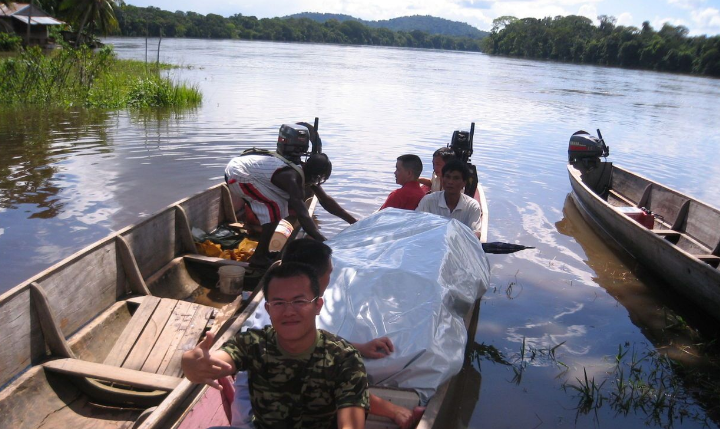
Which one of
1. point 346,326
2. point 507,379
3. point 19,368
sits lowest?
point 507,379

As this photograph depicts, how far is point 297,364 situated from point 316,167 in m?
3.26

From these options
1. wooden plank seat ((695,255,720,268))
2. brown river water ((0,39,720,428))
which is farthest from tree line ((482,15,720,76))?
wooden plank seat ((695,255,720,268))

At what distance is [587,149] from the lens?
9.66m

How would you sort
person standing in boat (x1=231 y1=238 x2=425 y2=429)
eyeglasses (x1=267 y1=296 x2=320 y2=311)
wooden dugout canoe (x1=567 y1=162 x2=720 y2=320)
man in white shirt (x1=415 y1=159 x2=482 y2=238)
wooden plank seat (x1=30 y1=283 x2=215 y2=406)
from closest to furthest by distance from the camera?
eyeglasses (x1=267 y1=296 x2=320 y2=311), person standing in boat (x1=231 y1=238 x2=425 y2=429), wooden plank seat (x1=30 y1=283 x2=215 y2=406), man in white shirt (x1=415 y1=159 x2=482 y2=238), wooden dugout canoe (x1=567 y1=162 x2=720 y2=320)

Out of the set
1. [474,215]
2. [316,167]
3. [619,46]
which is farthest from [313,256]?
[619,46]

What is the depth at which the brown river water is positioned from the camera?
180 inches

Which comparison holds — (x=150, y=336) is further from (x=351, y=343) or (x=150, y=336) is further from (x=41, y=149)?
(x=41, y=149)

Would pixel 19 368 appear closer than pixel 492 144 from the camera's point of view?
Yes

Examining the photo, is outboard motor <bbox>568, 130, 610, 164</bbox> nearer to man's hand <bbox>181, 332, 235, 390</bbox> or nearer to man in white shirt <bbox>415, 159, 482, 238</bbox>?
man in white shirt <bbox>415, 159, 482, 238</bbox>

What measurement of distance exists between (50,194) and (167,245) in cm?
449

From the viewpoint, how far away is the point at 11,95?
15.0m

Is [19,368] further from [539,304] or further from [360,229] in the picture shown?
[539,304]

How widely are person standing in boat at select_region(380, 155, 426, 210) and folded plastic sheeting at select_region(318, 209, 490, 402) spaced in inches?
48.8

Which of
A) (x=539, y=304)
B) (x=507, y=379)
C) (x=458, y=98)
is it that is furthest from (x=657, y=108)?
(x=507, y=379)
